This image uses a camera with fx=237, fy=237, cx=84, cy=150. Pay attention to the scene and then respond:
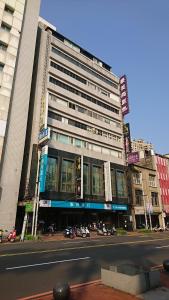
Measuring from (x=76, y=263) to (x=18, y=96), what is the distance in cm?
2819

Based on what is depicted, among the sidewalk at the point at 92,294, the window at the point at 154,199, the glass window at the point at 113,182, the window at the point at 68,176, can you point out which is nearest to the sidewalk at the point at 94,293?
the sidewalk at the point at 92,294

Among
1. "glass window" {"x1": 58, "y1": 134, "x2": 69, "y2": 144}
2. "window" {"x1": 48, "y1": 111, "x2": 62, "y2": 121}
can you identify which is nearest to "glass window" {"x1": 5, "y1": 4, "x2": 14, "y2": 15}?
"window" {"x1": 48, "y1": 111, "x2": 62, "y2": 121}

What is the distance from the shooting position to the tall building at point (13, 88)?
30234 mm

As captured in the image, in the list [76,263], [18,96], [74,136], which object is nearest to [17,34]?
[18,96]

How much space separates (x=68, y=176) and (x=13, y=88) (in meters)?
15.6

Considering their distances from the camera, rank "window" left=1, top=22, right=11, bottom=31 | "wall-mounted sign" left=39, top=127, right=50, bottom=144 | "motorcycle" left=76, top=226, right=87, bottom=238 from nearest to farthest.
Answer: "motorcycle" left=76, top=226, right=87, bottom=238
"wall-mounted sign" left=39, top=127, right=50, bottom=144
"window" left=1, top=22, right=11, bottom=31

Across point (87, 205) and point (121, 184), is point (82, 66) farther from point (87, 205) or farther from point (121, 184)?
point (87, 205)

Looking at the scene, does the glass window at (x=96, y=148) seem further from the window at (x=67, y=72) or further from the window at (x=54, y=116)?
the window at (x=67, y=72)

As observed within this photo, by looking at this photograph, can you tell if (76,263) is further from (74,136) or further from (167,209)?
(167,209)

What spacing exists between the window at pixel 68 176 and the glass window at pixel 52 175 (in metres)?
1.27

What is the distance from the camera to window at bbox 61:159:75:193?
3634 cm

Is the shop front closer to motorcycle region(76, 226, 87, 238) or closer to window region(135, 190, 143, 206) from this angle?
motorcycle region(76, 226, 87, 238)

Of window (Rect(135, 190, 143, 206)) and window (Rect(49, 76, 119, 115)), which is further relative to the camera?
window (Rect(135, 190, 143, 206))

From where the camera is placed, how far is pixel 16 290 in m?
7.89
